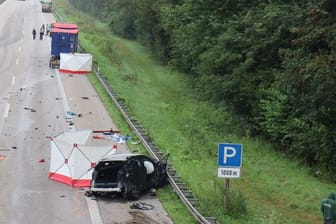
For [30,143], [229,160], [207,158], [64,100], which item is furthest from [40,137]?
[229,160]

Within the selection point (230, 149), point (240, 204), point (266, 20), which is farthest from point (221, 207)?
point (266, 20)

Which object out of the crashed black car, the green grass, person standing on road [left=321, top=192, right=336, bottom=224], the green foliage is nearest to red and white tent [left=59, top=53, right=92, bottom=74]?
the green grass

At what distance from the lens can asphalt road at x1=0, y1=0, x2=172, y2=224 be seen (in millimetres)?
15586

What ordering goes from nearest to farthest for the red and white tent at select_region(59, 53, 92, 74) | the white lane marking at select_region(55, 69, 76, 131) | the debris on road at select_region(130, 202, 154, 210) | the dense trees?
the debris on road at select_region(130, 202, 154, 210)
the dense trees
the white lane marking at select_region(55, 69, 76, 131)
the red and white tent at select_region(59, 53, 92, 74)

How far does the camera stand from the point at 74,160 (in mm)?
18188

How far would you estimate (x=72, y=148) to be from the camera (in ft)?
60.0

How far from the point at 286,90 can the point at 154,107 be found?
9.89 m

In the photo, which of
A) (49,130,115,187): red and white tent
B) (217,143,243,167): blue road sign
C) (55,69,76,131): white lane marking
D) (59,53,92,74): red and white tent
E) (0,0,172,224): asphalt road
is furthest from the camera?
(59,53,92,74): red and white tent

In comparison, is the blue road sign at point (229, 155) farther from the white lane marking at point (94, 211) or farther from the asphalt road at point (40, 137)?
the white lane marking at point (94, 211)

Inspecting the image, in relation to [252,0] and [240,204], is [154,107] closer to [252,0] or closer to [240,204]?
[252,0]

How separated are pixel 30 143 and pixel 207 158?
6304 millimetres

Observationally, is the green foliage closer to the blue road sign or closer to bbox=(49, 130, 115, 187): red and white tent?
the blue road sign

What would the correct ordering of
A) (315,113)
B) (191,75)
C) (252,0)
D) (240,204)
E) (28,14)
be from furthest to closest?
(28,14) < (191,75) < (252,0) < (315,113) < (240,204)

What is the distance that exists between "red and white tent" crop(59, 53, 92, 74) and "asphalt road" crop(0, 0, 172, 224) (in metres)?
0.93
